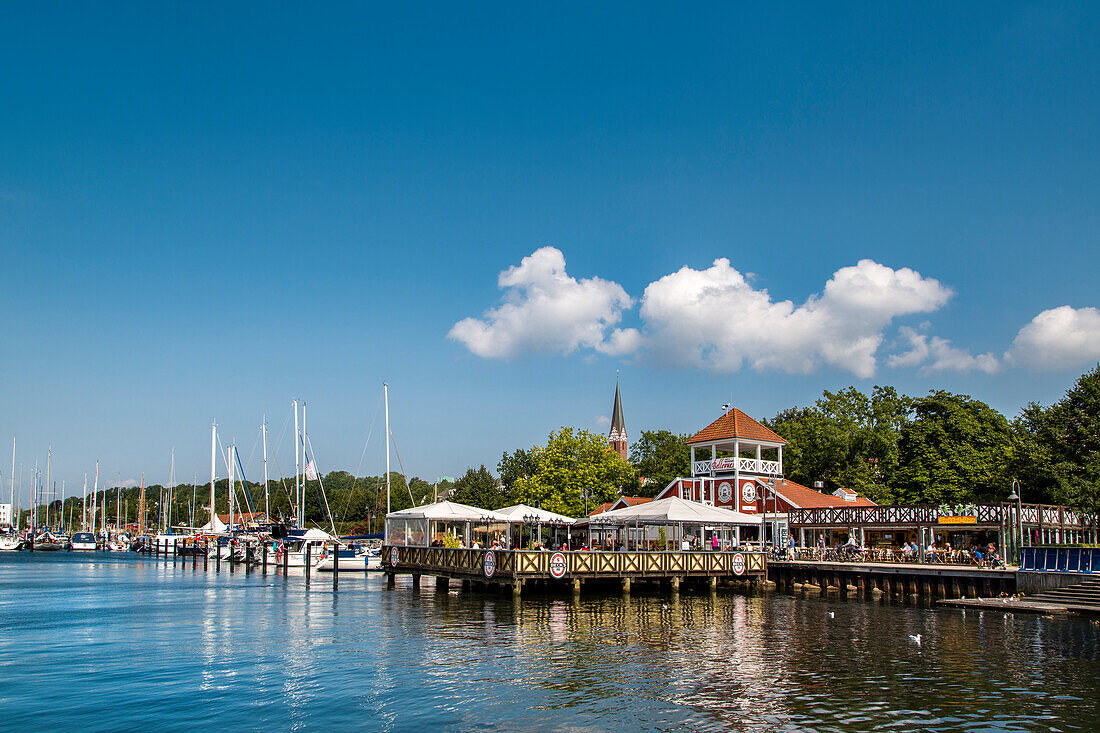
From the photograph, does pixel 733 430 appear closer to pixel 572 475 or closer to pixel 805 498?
pixel 805 498

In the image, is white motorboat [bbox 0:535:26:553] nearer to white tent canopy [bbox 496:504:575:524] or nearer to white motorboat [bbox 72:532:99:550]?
white motorboat [bbox 72:532:99:550]

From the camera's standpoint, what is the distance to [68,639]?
28.5 m

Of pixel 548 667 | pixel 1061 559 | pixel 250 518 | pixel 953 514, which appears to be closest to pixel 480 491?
pixel 250 518

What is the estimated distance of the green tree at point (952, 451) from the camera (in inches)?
2452

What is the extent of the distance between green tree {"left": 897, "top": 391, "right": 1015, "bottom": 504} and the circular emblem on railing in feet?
120

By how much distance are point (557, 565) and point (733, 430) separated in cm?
2555

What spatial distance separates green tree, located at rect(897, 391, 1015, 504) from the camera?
62.3 m

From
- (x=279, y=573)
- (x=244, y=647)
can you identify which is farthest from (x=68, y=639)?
(x=279, y=573)

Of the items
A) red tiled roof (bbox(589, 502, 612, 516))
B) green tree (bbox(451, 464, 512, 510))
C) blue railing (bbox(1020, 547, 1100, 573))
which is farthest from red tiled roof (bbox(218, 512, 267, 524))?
blue railing (bbox(1020, 547, 1100, 573))

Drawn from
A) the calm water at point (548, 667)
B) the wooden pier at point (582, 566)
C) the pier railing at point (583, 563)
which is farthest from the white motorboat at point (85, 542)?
the pier railing at point (583, 563)

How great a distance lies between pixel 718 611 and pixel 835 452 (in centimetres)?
3957

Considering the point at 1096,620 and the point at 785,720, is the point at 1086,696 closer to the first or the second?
the point at 785,720

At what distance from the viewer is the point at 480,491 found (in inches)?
3691

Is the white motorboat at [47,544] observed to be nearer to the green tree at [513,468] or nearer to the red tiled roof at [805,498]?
the green tree at [513,468]
